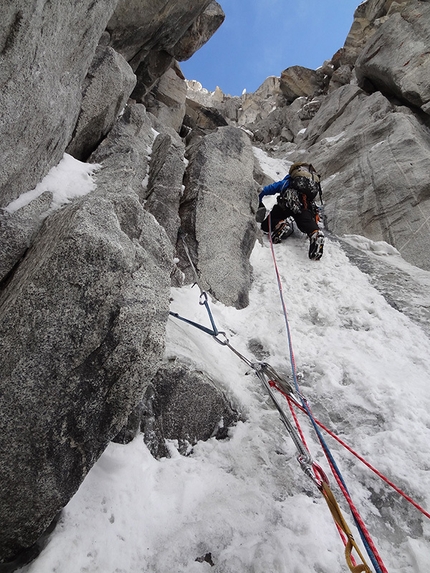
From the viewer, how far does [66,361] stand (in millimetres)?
2338

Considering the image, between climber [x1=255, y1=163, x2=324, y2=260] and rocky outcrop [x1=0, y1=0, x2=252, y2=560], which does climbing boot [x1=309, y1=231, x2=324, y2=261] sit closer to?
climber [x1=255, y1=163, x2=324, y2=260]

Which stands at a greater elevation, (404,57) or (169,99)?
(404,57)

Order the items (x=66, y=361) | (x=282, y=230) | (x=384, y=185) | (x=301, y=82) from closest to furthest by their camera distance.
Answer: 1. (x=66, y=361)
2. (x=282, y=230)
3. (x=384, y=185)
4. (x=301, y=82)

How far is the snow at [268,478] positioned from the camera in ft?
8.33

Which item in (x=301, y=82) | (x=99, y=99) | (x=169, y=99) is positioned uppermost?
(x=301, y=82)

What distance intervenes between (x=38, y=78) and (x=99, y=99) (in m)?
3.77

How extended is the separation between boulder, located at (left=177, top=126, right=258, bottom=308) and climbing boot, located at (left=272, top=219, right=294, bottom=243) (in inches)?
32.4

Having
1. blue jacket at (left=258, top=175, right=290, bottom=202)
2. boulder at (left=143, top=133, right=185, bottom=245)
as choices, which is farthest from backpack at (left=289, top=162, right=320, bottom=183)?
boulder at (left=143, top=133, right=185, bottom=245)

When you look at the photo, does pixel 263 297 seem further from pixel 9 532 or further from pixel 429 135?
pixel 429 135

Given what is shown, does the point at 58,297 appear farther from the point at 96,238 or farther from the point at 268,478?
the point at 268,478

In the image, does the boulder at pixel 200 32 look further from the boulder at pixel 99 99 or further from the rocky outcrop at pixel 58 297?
the rocky outcrop at pixel 58 297

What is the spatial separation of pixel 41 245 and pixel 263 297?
15.6ft

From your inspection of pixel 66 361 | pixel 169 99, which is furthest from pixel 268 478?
pixel 169 99

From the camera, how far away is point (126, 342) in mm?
2561
